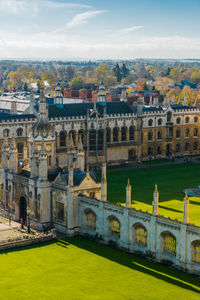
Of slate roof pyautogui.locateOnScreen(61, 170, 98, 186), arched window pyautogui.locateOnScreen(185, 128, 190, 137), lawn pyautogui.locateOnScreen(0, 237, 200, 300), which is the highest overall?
slate roof pyautogui.locateOnScreen(61, 170, 98, 186)

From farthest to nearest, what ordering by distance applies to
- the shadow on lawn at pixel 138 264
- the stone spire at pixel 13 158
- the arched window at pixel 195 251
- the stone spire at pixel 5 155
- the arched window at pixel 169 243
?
1. the stone spire at pixel 5 155
2. the stone spire at pixel 13 158
3. the arched window at pixel 169 243
4. the arched window at pixel 195 251
5. the shadow on lawn at pixel 138 264

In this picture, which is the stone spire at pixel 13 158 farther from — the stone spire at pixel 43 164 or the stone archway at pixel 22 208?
the stone spire at pixel 43 164

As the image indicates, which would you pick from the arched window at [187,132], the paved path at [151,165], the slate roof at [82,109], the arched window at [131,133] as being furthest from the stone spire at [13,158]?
the arched window at [187,132]

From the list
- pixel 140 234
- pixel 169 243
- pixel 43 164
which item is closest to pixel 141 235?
pixel 140 234

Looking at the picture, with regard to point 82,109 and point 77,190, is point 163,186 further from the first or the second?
point 77,190

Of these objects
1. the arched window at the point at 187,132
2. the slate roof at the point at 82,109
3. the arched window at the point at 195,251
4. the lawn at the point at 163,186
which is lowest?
the lawn at the point at 163,186

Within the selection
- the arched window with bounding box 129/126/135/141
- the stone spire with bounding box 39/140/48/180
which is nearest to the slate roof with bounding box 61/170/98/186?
the stone spire with bounding box 39/140/48/180

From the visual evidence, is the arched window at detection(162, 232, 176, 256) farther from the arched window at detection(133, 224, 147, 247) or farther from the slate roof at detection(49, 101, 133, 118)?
the slate roof at detection(49, 101, 133, 118)
